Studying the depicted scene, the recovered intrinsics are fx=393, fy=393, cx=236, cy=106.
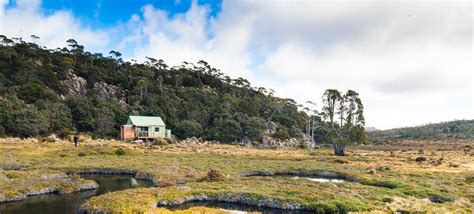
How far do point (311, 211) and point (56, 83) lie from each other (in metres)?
114

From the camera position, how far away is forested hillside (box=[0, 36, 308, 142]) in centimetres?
10294

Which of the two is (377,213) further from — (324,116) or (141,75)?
(141,75)

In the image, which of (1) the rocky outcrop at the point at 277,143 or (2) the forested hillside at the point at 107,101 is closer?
(2) the forested hillside at the point at 107,101

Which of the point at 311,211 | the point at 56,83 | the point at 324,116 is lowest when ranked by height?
the point at 311,211

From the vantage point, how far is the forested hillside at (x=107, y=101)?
102938 mm

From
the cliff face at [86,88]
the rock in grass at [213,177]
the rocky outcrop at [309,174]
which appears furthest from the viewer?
the cliff face at [86,88]

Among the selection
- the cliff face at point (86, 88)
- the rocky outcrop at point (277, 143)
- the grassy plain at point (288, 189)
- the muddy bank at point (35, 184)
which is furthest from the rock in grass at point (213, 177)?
the cliff face at point (86, 88)

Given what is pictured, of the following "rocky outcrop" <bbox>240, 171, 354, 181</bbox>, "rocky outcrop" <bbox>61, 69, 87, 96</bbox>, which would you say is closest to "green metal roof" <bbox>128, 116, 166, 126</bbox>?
"rocky outcrop" <bbox>61, 69, 87, 96</bbox>

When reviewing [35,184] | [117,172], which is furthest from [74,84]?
[35,184]

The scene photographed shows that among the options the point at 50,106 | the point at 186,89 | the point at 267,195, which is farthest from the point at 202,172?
the point at 186,89

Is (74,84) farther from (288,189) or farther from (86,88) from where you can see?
(288,189)

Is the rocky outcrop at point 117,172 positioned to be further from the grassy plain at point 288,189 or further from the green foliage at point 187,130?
the green foliage at point 187,130

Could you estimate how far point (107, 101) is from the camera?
126 m

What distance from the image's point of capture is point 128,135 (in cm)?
10712
